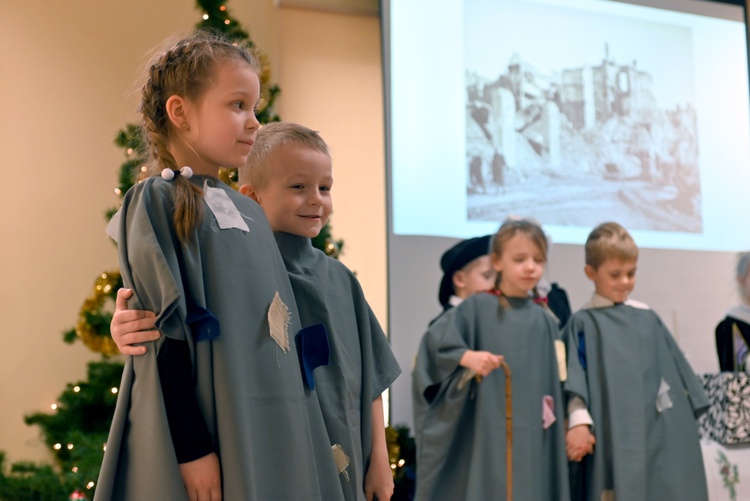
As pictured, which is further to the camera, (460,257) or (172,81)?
(460,257)

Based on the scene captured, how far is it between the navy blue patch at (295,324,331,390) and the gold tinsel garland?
2.59 metres

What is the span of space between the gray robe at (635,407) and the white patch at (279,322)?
2494mm

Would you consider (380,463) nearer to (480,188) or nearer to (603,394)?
(603,394)

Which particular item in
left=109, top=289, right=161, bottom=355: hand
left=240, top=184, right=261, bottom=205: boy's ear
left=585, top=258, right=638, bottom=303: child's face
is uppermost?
left=240, top=184, right=261, bottom=205: boy's ear

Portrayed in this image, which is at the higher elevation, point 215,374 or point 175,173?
point 175,173

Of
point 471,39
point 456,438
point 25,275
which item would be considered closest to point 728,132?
point 471,39

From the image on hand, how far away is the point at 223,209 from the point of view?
5.65 ft

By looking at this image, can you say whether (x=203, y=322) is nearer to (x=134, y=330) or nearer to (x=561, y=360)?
(x=134, y=330)

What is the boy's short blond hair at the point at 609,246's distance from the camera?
4.14 m

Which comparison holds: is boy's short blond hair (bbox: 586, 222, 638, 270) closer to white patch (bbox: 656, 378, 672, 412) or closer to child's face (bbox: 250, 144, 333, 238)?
white patch (bbox: 656, 378, 672, 412)

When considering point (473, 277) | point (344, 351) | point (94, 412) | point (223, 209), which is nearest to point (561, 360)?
point (473, 277)

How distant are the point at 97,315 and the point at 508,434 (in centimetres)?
212

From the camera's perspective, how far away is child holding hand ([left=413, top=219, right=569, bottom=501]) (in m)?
3.81

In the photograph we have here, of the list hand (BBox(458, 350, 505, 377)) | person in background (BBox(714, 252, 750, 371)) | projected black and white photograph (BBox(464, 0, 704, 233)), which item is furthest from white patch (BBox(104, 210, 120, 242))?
person in background (BBox(714, 252, 750, 371))
